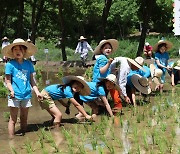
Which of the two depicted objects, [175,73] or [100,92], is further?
[175,73]

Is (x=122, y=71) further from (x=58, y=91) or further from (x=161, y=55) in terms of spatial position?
(x=161, y=55)

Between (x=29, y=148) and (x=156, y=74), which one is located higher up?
(x=156, y=74)

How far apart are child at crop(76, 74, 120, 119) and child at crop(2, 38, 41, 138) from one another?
4.38 ft

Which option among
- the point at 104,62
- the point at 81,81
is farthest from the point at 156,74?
the point at 81,81

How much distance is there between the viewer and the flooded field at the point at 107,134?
5.18 metres

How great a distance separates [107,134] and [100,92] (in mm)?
1502

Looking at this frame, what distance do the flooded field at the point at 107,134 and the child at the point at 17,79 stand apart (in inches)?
14.5

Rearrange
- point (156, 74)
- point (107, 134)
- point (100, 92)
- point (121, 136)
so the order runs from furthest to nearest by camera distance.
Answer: point (156, 74), point (100, 92), point (107, 134), point (121, 136)

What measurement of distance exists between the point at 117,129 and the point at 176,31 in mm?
2999

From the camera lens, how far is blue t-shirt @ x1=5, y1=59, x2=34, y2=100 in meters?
6.19

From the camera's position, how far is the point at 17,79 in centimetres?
621

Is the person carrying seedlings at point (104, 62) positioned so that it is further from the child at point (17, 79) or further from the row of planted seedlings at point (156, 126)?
the child at point (17, 79)

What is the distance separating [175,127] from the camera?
6367mm

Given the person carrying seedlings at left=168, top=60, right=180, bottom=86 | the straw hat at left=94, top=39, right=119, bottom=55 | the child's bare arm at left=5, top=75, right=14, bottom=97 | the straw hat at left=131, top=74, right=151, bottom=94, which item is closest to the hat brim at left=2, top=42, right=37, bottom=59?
the child's bare arm at left=5, top=75, right=14, bottom=97
